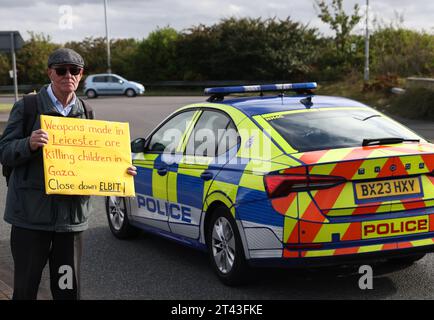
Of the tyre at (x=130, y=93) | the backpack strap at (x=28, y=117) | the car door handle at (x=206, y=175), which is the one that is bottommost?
the tyre at (x=130, y=93)

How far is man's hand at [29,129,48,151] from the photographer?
4.02 metres

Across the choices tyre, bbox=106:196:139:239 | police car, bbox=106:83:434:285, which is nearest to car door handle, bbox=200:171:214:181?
police car, bbox=106:83:434:285

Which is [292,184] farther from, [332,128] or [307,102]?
[307,102]

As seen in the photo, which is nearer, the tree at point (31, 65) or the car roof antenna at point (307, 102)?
the car roof antenna at point (307, 102)

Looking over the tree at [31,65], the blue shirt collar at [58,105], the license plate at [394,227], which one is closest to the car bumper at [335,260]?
the license plate at [394,227]

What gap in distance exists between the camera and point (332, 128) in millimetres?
5918

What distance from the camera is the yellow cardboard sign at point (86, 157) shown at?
418 cm

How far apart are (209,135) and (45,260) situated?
2.47 metres

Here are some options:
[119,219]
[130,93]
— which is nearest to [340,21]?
[130,93]

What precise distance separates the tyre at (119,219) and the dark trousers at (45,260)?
3257 mm

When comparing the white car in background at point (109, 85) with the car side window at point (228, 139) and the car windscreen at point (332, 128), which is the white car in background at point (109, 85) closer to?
the car side window at point (228, 139)

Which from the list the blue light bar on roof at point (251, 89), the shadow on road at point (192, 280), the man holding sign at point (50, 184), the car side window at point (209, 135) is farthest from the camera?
the blue light bar on roof at point (251, 89)
